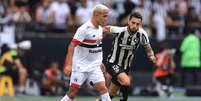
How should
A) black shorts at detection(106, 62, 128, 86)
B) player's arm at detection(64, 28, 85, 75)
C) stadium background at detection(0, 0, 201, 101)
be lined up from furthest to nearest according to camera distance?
1. stadium background at detection(0, 0, 201, 101)
2. black shorts at detection(106, 62, 128, 86)
3. player's arm at detection(64, 28, 85, 75)

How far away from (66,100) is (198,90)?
365 inches

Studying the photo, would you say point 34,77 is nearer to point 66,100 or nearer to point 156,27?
point 156,27

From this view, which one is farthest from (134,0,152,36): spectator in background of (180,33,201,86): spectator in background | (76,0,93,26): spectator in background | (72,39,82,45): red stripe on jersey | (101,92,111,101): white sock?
(72,39,82,45): red stripe on jersey

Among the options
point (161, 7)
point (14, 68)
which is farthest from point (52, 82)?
point (161, 7)

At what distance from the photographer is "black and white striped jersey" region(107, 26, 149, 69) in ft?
54.8

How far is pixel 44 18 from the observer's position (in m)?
27.0

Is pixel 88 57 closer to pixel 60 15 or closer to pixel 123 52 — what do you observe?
pixel 123 52

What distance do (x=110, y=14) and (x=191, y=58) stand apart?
287cm

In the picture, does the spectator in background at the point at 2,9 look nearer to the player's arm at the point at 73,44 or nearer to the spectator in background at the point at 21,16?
the spectator in background at the point at 21,16

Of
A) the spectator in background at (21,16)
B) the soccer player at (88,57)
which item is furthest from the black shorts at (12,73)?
the soccer player at (88,57)

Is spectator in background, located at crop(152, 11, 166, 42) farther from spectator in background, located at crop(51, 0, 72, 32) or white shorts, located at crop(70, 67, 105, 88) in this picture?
white shorts, located at crop(70, 67, 105, 88)

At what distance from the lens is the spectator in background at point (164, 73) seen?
24.9 metres

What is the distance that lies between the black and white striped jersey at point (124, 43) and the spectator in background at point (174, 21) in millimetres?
11367

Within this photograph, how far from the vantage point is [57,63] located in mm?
26797
